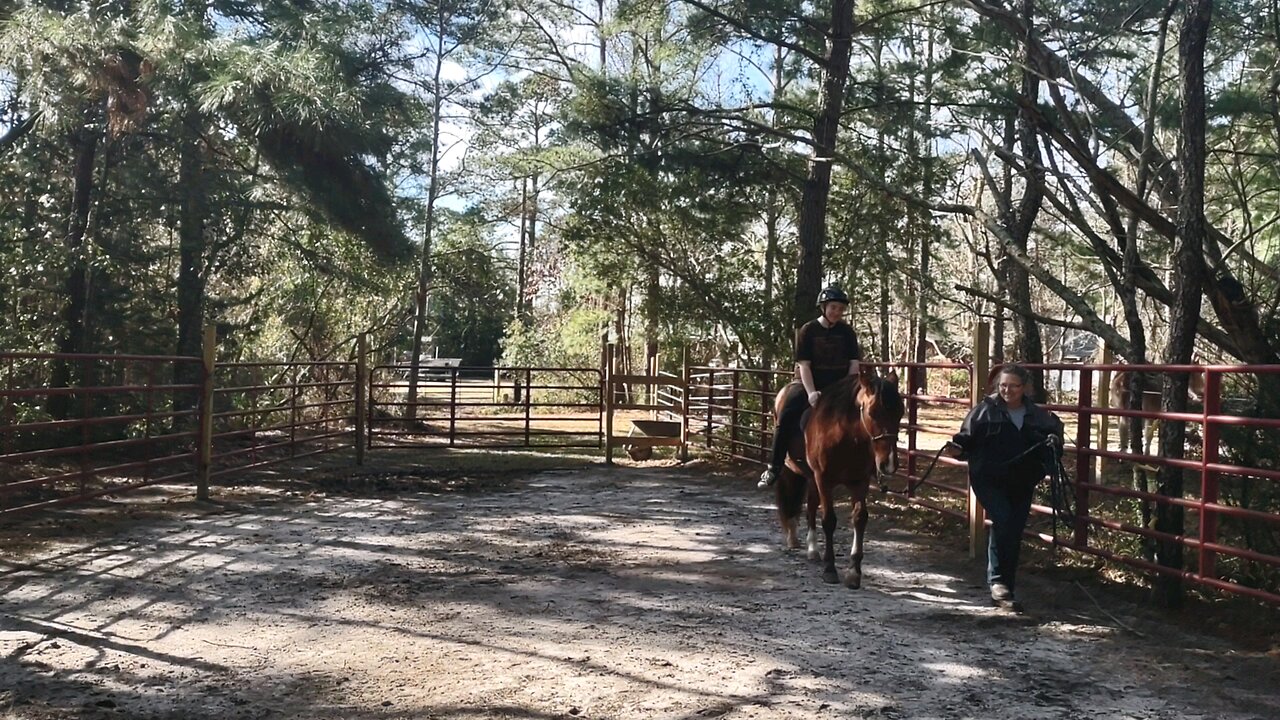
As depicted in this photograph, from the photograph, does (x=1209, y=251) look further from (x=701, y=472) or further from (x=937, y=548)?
(x=701, y=472)

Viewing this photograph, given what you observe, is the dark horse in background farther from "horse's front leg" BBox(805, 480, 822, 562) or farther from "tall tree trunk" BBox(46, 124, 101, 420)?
"tall tree trunk" BBox(46, 124, 101, 420)

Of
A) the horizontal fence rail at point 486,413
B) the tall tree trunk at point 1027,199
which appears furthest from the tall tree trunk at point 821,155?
the horizontal fence rail at point 486,413

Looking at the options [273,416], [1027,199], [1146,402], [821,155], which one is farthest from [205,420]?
[1027,199]

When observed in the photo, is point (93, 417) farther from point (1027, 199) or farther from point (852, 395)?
point (1027, 199)

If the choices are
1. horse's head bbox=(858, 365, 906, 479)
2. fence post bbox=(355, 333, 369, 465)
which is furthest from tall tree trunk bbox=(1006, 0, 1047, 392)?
fence post bbox=(355, 333, 369, 465)

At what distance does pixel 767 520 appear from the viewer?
967 cm

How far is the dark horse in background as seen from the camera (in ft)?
19.9

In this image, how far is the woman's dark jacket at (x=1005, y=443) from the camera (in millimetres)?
6039

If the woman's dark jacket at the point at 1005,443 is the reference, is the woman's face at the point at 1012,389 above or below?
above

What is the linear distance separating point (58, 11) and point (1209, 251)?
40.9 ft

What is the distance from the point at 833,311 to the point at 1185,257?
89.1 inches

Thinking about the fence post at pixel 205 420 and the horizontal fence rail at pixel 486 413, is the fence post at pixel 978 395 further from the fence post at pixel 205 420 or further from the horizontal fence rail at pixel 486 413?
the fence post at pixel 205 420

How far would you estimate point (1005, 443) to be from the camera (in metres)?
6.08

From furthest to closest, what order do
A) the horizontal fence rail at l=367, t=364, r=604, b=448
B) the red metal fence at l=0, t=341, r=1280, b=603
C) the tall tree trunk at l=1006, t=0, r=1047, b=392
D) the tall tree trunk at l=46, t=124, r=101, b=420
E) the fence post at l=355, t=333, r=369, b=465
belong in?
the horizontal fence rail at l=367, t=364, r=604, b=448, the fence post at l=355, t=333, r=369, b=465, the tall tree trunk at l=46, t=124, r=101, b=420, the tall tree trunk at l=1006, t=0, r=1047, b=392, the red metal fence at l=0, t=341, r=1280, b=603
